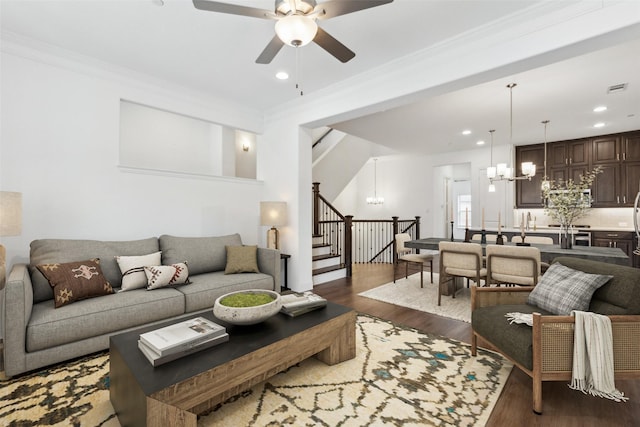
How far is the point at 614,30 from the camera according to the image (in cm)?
212

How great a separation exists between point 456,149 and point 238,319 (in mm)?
7429

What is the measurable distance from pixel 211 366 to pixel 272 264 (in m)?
2.14

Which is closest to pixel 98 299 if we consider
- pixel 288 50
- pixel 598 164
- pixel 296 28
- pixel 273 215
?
pixel 273 215

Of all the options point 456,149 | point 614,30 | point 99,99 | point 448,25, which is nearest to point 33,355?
point 99,99

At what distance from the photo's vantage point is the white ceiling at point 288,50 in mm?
2455

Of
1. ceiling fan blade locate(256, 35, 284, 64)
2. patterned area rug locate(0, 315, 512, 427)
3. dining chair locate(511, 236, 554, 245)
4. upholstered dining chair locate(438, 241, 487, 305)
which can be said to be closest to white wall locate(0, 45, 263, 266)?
patterned area rug locate(0, 315, 512, 427)

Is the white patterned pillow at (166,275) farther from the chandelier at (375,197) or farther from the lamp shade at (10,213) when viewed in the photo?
the chandelier at (375,197)

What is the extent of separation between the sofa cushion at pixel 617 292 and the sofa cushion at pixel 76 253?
408 centimetres

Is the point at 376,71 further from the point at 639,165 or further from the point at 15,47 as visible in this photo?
the point at 639,165

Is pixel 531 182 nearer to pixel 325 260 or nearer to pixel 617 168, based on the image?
pixel 617 168

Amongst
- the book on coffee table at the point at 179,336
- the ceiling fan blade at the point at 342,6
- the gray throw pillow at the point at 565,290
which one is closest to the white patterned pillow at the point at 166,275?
the book on coffee table at the point at 179,336

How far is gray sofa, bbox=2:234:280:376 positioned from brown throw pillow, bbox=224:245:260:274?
8 cm

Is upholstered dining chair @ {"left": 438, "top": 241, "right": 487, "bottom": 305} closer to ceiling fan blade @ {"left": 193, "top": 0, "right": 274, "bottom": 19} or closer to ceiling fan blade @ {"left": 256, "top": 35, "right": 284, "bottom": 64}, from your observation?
ceiling fan blade @ {"left": 256, "top": 35, "right": 284, "bottom": 64}

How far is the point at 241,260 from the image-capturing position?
3.58 metres
